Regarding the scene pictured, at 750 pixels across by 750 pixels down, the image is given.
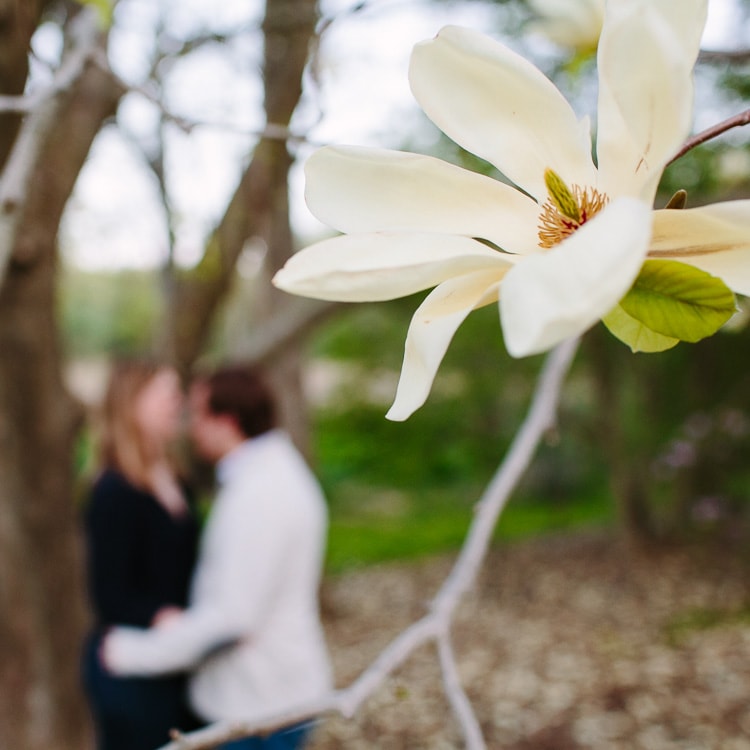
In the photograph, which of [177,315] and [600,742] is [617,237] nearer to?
[177,315]

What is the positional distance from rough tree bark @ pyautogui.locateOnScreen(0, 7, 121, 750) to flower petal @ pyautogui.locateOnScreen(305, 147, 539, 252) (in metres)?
1.64

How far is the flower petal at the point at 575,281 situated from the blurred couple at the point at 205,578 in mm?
1720

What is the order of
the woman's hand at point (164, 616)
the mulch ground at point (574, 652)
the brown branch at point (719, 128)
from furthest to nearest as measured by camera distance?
the mulch ground at point (574, 652) < the woman's hand at point (164, 616) < the brown branch at point (719, 128)

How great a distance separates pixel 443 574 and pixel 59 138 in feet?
18.1

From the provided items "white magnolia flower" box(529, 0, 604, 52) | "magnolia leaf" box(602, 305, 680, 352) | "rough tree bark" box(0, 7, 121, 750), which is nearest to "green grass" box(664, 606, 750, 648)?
"rough tree bark" box(0, 7, 121, 750)

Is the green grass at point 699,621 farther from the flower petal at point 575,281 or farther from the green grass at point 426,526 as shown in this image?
the flower petal at point 575,281

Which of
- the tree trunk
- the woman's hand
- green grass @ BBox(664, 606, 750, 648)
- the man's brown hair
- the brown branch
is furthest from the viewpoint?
green grass @ BBox(664, 606, 750, 648)

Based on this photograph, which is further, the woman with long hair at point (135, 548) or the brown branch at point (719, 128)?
the woman with long hair at point (135, 548)

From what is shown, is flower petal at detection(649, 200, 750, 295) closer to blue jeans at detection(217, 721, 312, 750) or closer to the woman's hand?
blue jeans at detection(217, 721, 312, 750)

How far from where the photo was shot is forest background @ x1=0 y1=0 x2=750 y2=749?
1895 millimetres

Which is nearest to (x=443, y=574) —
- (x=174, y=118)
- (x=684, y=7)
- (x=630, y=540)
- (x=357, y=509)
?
(x=630, y=540)

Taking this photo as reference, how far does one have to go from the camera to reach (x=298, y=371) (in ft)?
17.7

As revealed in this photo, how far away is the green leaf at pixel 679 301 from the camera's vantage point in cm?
35

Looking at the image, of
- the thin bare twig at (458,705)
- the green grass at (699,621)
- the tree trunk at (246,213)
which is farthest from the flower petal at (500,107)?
the green grass at (699,621)
